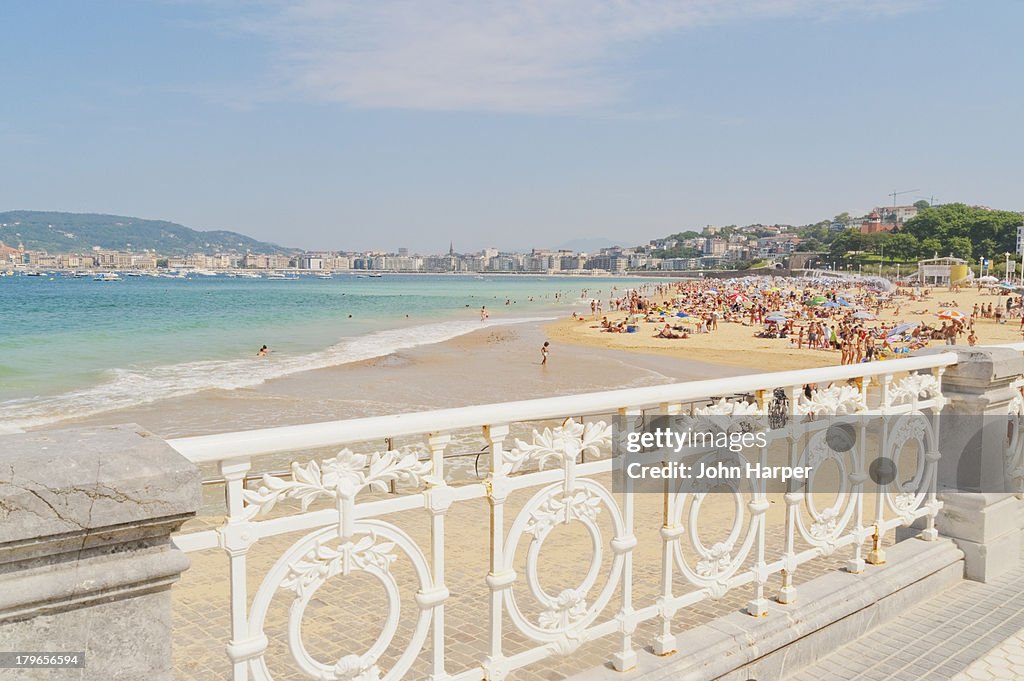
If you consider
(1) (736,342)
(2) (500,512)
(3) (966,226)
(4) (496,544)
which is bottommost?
(1) (736,342)

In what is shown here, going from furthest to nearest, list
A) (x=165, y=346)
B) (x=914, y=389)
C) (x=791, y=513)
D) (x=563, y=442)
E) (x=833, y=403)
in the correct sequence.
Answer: (x=165, y=346)
(x=914, y=389)
(x=833, y=403)
(x=791, y=513)
(x=563, y=442)

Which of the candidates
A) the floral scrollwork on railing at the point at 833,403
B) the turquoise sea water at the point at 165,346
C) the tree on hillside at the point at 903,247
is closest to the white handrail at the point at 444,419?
the floral scrollwork on railing at the point at 833,403

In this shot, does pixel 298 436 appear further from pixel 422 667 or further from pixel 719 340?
pixel 719 340

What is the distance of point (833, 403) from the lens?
3.70 meters

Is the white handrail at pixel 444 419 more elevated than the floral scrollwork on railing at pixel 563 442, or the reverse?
the white handrail at pixel 444 419

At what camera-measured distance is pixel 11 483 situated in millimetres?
1457

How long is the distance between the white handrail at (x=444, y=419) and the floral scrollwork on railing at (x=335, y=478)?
67mm

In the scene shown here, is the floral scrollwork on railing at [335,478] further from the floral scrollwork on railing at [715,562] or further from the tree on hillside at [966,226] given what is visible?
the tree on hillside at [966,226]

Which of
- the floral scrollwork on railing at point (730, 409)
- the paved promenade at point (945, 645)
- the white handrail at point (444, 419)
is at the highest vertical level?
the white handrail at point (444, 419)

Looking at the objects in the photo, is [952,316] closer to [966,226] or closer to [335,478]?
[335,478]

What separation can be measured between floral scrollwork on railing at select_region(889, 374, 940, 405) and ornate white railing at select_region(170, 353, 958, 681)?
4 cm

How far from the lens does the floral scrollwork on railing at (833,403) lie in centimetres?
368

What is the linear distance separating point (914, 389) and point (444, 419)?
3.21m

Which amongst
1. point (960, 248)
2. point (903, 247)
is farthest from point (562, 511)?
point (903, 247)
